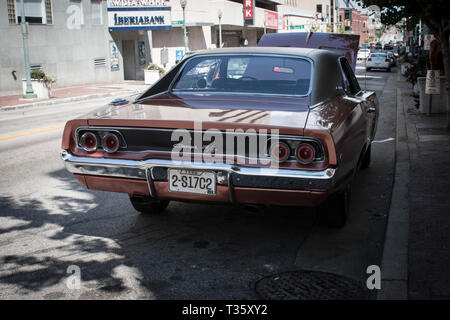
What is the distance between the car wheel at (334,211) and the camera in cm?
509

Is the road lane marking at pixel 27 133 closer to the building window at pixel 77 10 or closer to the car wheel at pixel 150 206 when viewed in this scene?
the car wheel at pixel 150 206

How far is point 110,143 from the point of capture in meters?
4.66

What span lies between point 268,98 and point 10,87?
74.9 feet

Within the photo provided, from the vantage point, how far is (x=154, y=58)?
4519cm

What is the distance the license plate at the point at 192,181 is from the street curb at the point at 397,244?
1448mm

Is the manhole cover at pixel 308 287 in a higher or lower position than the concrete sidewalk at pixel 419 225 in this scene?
lower

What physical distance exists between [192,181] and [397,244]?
6.16 ft

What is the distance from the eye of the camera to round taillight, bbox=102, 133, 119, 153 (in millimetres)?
4621

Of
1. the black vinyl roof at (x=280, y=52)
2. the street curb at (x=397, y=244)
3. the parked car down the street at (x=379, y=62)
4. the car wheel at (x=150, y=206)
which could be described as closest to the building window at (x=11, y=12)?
the street curb at (x=397, y=244)

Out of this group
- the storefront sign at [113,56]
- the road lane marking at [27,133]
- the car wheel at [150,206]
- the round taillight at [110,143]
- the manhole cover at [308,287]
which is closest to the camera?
the manhole cover at [308,287]

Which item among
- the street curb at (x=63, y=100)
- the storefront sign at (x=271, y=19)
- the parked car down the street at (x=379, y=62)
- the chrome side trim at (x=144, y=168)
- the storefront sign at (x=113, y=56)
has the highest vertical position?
the storefront sign at (x=271, y=19)

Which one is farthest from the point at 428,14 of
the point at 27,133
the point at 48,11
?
the point at 48,11
